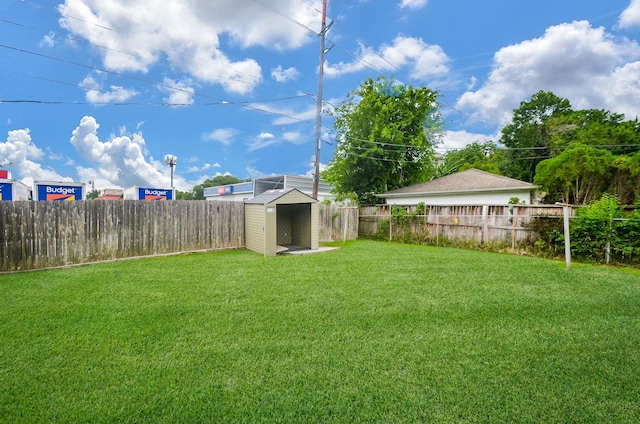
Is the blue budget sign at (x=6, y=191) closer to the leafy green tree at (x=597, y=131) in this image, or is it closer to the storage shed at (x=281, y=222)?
the storage shed at (x=281, y=222)

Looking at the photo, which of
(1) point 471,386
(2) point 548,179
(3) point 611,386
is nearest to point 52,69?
(1) point 471,386

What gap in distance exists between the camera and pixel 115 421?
1838 millimetres

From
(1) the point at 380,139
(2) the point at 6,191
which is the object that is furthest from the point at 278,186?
(2) the point at 6,191

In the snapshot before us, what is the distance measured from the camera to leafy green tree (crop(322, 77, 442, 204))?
1656 cm

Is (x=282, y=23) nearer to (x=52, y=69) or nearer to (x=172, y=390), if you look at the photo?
(x=52, y=69)

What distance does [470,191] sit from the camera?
12805 mm

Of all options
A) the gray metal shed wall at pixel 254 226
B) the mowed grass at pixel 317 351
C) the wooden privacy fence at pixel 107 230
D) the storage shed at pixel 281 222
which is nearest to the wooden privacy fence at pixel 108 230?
the wooden privacy fence at pixel 107 230

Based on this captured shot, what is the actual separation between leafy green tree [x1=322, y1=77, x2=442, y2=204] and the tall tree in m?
13.6

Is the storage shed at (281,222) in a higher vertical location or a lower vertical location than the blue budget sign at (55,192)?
lower

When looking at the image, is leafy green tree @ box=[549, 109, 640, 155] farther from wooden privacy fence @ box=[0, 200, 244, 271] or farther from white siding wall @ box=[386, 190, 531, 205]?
wooden privacy fence @ box=[0, 200, 244, 271]

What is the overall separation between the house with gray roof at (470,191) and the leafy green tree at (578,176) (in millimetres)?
3323

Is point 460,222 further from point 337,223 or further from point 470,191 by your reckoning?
point 337,223

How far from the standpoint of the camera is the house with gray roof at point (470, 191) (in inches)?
471

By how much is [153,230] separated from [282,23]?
9311 millimetres
